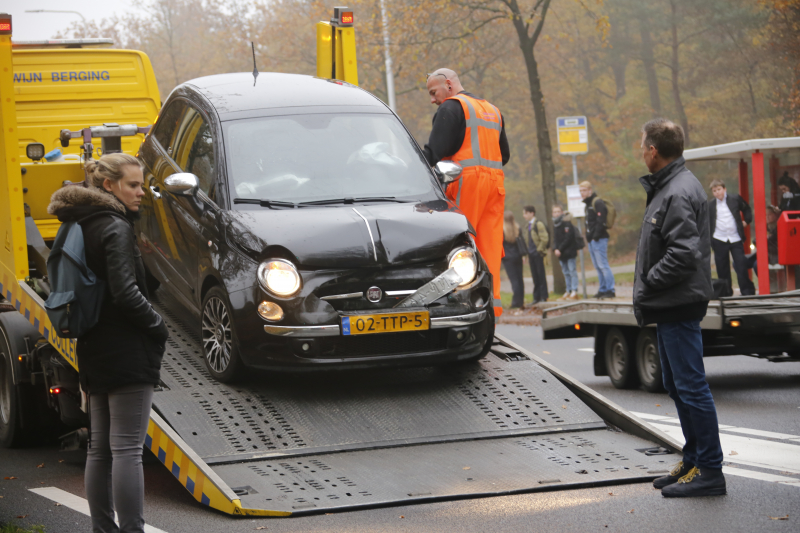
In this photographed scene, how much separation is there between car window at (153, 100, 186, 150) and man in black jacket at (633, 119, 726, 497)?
3820 mm

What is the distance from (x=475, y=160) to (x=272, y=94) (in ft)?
5.46

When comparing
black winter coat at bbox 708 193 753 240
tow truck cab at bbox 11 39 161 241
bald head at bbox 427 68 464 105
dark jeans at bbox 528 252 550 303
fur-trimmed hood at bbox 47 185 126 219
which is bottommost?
dark jeans at bbox 528 252 550 303

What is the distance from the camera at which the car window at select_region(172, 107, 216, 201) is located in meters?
7.12

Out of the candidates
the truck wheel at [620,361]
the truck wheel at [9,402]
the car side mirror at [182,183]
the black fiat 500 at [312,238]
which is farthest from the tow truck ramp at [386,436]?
the truck wheel at [620,361]

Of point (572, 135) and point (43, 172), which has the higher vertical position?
point (572, 135)

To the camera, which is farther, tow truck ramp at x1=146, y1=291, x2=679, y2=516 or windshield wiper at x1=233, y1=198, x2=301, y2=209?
→ windshield wiper at x1=233, y1=198, x2=301, y2=209

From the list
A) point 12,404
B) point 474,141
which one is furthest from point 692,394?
point 12,404

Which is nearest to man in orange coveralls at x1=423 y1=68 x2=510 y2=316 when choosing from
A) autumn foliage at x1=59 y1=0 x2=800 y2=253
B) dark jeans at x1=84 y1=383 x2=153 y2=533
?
dark jeans at x1=84 y1=383 x2=153 y2=533

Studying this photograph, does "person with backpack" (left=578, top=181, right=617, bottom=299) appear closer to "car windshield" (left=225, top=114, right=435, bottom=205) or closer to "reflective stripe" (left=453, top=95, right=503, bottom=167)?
"reflective stripe" (left=453, top=95, right=503, bottom=167)

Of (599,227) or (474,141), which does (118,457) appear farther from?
(599,227)

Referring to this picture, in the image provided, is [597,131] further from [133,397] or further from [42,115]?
[133,397]

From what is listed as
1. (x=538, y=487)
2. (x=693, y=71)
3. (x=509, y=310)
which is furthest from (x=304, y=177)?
(x=693, y=71)

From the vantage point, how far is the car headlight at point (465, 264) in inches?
263

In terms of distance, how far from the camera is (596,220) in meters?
18.9
